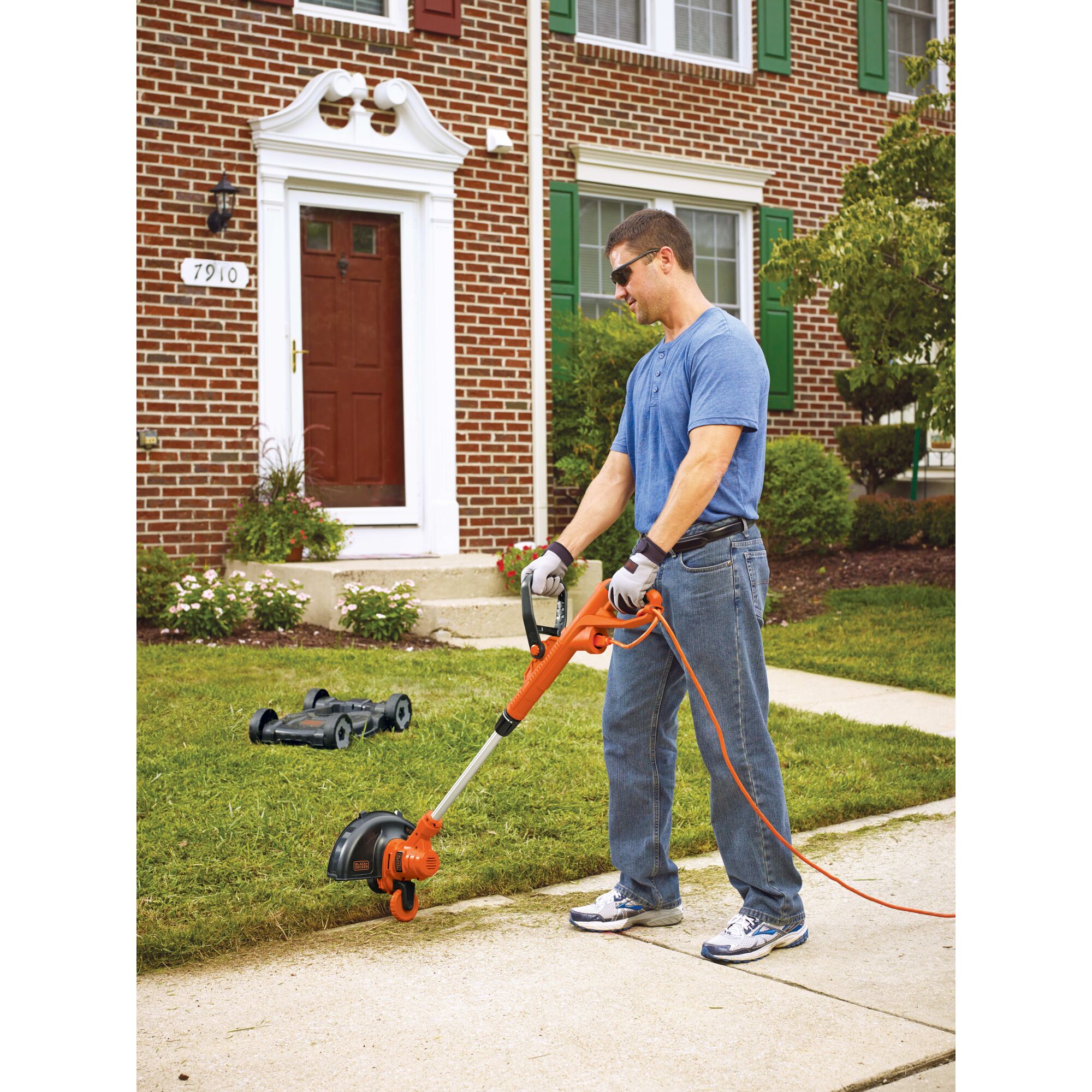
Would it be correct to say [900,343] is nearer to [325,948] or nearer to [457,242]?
[457,242]

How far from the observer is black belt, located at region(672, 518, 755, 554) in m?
3.51

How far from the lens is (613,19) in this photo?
11484 mm

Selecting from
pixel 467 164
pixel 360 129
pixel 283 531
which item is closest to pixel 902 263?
pixel 467 164

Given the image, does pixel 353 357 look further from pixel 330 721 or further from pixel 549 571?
pixel 549 571

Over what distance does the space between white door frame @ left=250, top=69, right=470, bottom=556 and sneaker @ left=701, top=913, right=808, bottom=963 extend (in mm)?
6810

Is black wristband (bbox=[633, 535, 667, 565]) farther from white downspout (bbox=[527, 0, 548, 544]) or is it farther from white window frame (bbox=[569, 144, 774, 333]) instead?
white window frame (bbox=[569, 144, 774, 333])

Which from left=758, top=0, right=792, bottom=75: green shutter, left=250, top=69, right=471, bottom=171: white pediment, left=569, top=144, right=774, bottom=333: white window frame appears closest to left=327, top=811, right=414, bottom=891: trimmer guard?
left=250, top=69, right=471, bottom=171: white pediment

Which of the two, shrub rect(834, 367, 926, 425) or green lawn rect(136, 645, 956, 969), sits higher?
shrub rect(834, 367, 926, 425)

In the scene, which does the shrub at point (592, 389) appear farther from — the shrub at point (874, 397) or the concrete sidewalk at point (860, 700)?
the concrete sidewalk at point (860, 700)

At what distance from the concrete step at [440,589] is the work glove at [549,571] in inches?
181

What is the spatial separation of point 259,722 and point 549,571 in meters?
2.31

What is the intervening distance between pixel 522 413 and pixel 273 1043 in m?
8.17

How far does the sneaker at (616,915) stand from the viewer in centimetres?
368
